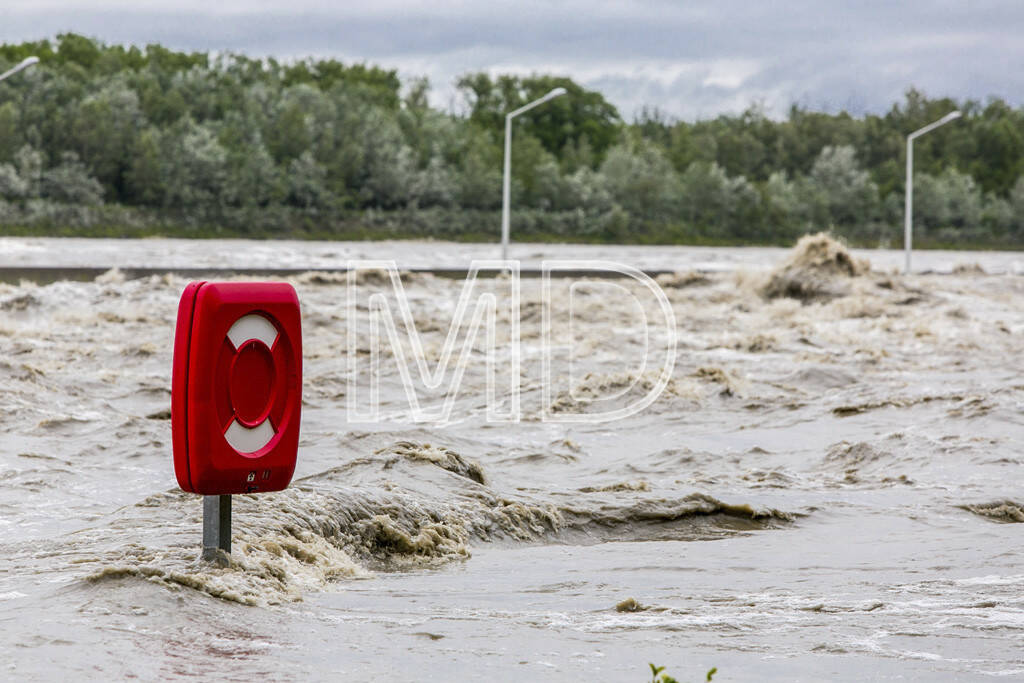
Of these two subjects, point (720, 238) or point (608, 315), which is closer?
point (608, 315)

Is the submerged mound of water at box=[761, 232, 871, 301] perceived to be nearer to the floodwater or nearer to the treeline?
the floodwater

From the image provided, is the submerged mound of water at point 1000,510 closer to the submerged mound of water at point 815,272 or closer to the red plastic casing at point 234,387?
the red plastic casing at point 234,387

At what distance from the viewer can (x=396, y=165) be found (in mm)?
73750

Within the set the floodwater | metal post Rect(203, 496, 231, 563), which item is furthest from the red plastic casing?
the floodwater

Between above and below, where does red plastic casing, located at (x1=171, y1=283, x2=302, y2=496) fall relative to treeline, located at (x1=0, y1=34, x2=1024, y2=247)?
below

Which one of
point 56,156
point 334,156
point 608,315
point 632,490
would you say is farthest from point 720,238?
point 632,490

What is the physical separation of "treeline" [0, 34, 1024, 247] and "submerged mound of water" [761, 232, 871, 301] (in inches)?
1508

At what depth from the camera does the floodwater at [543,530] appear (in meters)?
4.62

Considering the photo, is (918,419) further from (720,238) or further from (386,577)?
(720,238)

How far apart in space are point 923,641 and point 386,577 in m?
2.40

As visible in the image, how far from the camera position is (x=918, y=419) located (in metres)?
11.7

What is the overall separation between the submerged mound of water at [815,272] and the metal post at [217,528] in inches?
878

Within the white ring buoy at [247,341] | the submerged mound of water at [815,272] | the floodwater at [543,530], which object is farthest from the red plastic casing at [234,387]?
the submerged mound of water at [815,272]

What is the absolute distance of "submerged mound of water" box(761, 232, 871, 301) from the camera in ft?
87.8
